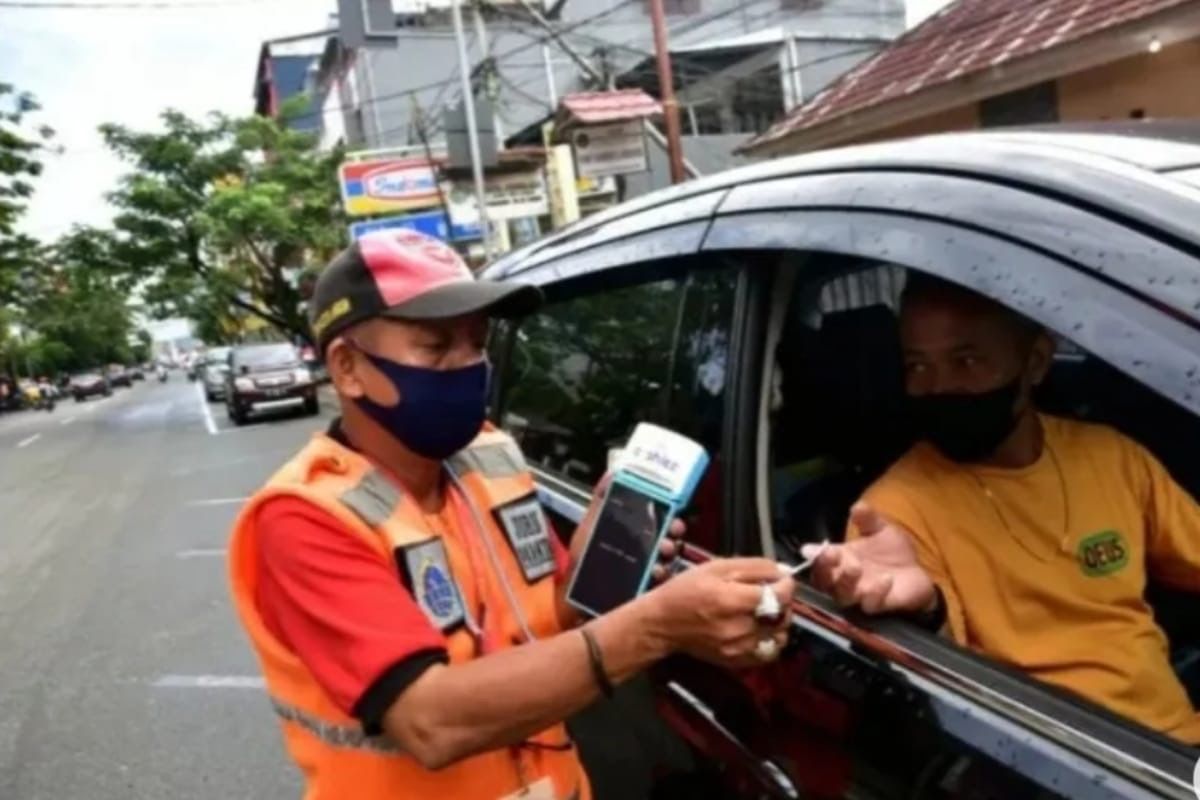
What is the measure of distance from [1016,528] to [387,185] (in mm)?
18534

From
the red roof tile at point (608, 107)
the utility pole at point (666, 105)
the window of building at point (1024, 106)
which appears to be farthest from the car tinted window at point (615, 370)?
the red roof tile at point (608, 107)

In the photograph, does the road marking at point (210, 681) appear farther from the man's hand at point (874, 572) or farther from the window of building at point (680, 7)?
the window of building at point (680, 7)

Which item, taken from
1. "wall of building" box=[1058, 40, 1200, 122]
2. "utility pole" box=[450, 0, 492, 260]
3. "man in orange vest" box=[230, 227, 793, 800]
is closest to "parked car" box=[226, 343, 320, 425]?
"utility pole" box=[450, 0, 492, 260]

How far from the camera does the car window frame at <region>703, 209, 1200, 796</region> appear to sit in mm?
1149

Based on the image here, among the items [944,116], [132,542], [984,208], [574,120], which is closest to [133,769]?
[984,208]

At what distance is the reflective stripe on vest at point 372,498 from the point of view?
A: 1.51 meters

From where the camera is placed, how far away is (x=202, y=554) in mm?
8336

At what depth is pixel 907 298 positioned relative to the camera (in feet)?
5.95

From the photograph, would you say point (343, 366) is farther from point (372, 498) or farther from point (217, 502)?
point (217, 502)

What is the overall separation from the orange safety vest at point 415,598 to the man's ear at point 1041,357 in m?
0.82

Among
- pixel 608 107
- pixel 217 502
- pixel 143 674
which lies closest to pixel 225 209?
pixel 608 107

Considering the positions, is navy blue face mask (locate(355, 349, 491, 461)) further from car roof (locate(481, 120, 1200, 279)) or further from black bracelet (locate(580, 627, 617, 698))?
car roof (locate(481, 120, 1200, 279))

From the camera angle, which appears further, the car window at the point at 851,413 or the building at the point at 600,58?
the building at the point at 600,58

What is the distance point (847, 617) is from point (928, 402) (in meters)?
0.44
